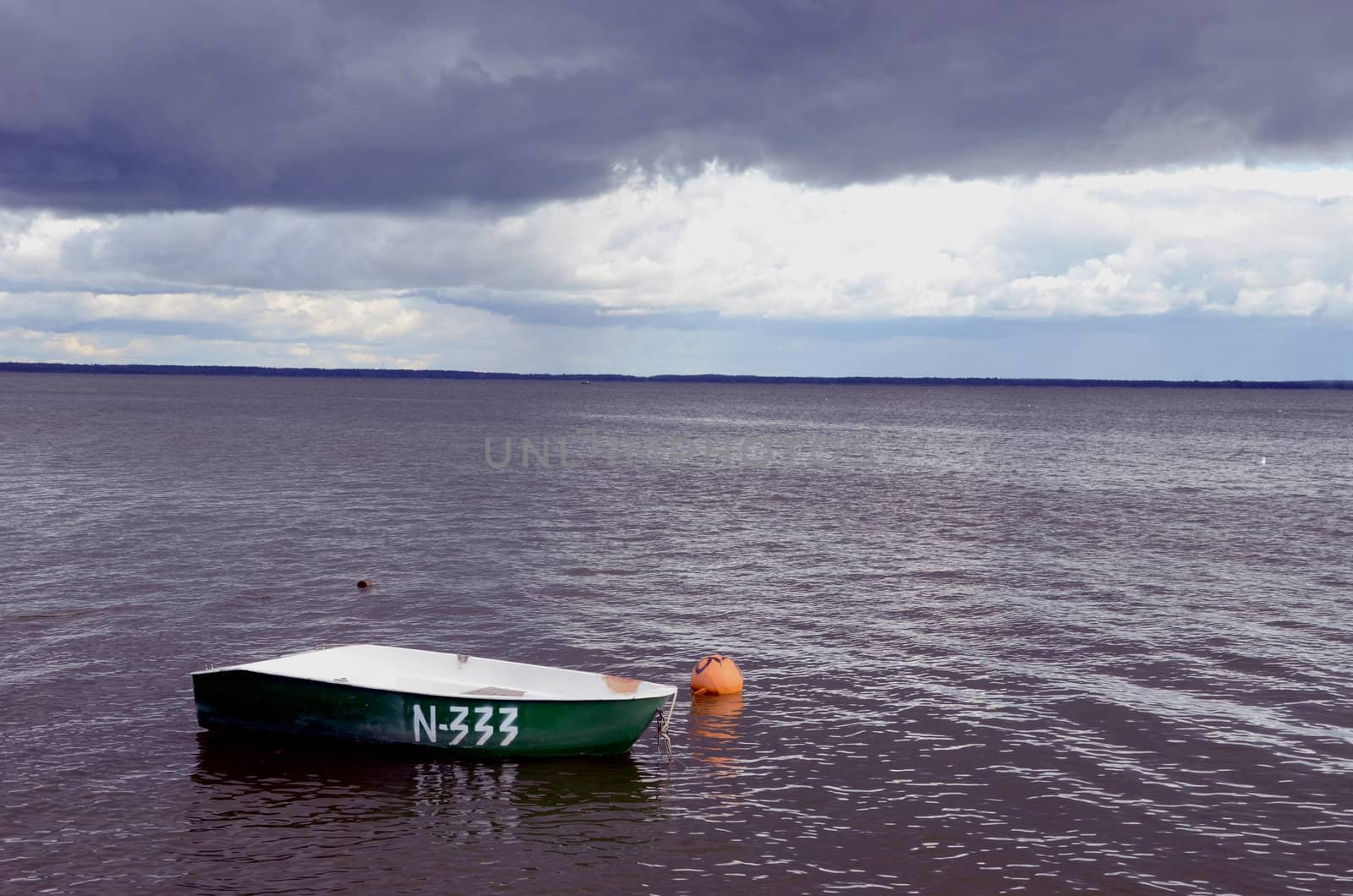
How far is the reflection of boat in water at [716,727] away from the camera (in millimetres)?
22344

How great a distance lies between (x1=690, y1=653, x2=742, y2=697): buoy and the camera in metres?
25.8

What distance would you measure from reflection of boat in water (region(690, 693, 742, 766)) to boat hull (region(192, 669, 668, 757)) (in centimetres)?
171

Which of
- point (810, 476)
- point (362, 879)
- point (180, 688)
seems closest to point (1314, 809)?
point (362, 879)

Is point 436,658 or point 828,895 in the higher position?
point 436,658

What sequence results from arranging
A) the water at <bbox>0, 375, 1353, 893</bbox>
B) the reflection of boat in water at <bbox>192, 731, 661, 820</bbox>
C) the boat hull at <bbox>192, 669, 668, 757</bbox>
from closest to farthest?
the water at <bbox>0, 375, 1353, 893</bbox>
the reflection of boat in water at <bbox>192, 731, 661, 820</bbox>
the boat hull at <bbox>192, 669, 668, 757</bbox>

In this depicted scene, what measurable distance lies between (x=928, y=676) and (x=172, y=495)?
49.1m

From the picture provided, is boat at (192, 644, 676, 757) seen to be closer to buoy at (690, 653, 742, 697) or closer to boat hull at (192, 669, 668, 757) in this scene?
boat hull at (192, 669, 668, 757)

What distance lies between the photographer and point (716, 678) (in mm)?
25781

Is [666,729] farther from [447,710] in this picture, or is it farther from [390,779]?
[390,779]

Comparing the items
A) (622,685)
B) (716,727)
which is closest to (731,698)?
(716,727)

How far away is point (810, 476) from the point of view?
8338cm

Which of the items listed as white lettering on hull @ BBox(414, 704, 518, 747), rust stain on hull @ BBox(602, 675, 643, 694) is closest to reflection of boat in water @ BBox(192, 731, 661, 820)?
white lettering on hull @ BBox(414, 704, 518, 747)

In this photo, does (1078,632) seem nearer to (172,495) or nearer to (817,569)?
(817,569)

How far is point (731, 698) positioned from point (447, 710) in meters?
7.09
